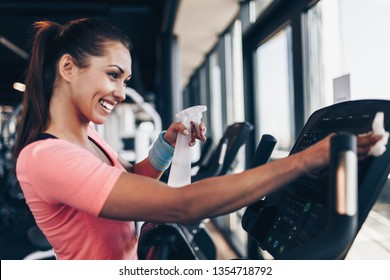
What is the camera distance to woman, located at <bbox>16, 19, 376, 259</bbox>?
2.13ft

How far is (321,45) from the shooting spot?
66.3 inches

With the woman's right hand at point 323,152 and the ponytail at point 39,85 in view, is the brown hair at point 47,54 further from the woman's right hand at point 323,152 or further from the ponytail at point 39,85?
the woman's right hand at point 323,152

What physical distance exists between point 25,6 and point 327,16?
3.44 m

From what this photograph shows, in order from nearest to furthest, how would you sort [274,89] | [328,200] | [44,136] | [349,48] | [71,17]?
[328,200]
[44,136]
[349,48]
[274,89]
[71,17]

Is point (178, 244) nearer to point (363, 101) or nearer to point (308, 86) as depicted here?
point (363, 101)

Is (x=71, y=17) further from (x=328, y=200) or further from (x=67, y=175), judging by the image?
(x=328, y=200)

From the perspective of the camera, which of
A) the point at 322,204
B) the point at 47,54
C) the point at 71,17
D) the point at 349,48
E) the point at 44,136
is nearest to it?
the point at 322,204

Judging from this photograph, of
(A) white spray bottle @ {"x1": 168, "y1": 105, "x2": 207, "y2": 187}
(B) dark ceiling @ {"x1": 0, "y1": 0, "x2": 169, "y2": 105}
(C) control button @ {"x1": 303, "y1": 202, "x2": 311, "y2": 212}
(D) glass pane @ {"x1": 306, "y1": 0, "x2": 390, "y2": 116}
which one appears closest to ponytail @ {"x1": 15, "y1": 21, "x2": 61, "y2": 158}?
(B) dark ceiling @ {"x1": 0, "y1": 0, "x2": 169, "y2": 105}

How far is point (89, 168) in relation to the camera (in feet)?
2.31

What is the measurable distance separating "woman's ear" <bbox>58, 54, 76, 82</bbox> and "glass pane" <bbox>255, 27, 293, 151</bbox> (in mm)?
1313

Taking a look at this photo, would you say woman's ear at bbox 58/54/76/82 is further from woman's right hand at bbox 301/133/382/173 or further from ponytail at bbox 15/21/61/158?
woman's right hand at bbox 301/133/382/173

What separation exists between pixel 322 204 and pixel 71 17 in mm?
4153

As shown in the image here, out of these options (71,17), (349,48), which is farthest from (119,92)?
(71,17)

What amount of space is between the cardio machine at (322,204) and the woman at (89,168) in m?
0.06
